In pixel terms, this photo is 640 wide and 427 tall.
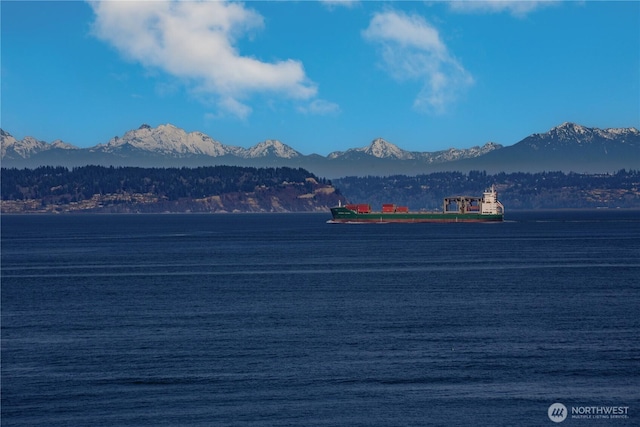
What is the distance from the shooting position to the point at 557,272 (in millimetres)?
88875

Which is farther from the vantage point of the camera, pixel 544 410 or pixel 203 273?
pixel 203 273

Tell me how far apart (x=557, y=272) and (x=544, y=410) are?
56172 mm

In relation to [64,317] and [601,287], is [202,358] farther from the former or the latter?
[601,287]

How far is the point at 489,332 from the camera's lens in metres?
50.7

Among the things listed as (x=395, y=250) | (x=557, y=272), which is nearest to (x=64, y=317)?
(x=557, y=272)

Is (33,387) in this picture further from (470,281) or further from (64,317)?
(470,281)

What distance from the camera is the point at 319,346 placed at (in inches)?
1838

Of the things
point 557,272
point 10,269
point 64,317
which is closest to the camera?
point 64,317

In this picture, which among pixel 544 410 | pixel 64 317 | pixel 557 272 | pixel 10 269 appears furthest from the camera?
pixel 10 269

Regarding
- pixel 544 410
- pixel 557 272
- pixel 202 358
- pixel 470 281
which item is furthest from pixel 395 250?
pixel 544 410

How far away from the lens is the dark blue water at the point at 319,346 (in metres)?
35.2

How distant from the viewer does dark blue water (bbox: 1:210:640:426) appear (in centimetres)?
3516

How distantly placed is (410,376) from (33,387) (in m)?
15.9

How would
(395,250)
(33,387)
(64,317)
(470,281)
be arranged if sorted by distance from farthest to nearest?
(395,250) → (470,281) → (64,317) → (33,387)
